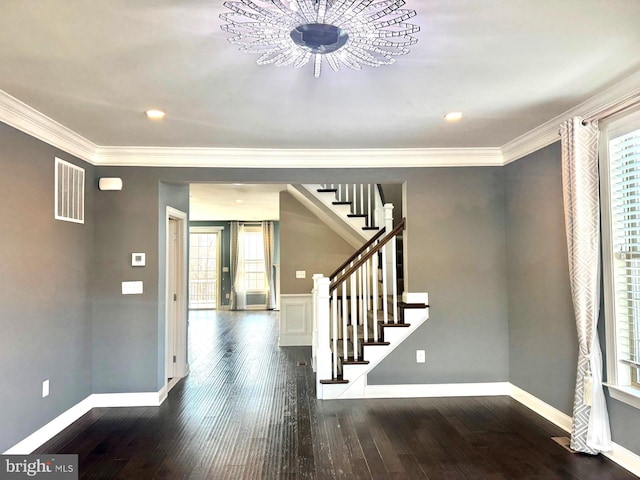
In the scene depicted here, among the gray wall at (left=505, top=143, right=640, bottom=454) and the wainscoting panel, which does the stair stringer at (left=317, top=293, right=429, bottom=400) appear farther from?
the wainscoting panel

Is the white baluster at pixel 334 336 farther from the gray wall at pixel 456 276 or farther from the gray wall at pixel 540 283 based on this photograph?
the gray wall at pixel 540 283

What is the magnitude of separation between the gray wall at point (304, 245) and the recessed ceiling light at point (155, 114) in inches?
148

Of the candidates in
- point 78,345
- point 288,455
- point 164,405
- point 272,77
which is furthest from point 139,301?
point 272,77

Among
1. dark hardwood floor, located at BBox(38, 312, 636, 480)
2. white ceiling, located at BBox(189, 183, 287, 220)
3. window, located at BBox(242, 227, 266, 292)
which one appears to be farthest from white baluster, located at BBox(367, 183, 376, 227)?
window, located at BBox(242, 227, 266, 292)

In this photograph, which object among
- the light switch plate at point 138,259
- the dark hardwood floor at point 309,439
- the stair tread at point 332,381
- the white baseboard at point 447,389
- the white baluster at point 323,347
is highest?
the light switch plate at point 138,259

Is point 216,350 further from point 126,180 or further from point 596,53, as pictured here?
point 596,53

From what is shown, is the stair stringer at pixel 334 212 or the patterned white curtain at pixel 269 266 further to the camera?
the patterned white curtain at pixel 269 266

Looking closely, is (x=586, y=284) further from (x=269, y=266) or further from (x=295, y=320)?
(x=269, y=266)

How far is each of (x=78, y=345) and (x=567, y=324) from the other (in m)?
4.21

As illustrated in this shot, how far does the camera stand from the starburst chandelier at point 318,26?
166 cm

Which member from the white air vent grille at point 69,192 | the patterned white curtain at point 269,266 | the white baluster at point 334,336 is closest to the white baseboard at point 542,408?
the white baluster at point 334,336

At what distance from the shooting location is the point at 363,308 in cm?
433

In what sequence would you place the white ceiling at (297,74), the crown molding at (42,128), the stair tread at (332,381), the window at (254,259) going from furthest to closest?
1. the window at (254,259)
2. the stair tread at (332,381)
3. the crown molding at (42,128)
4. the white ceiling at (297,74)

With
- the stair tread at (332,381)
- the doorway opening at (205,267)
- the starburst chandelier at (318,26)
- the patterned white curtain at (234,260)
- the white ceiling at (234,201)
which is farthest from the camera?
the doorway opening at (205,267)
